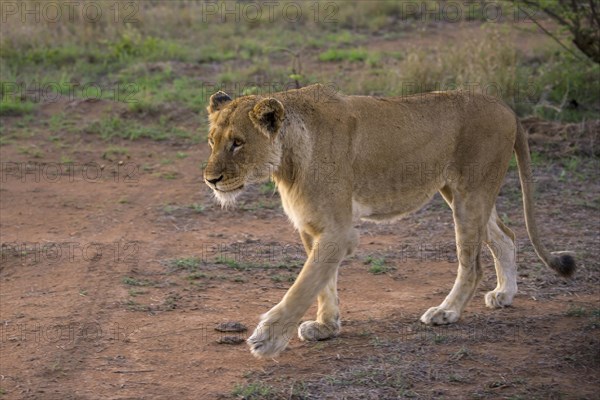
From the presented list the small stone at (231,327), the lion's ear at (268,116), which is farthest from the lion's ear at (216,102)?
the small stone at (231,327)

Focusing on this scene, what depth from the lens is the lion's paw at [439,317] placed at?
19.3ft

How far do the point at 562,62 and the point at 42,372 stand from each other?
8689 millimetres

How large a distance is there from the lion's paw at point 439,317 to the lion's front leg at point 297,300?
889mm

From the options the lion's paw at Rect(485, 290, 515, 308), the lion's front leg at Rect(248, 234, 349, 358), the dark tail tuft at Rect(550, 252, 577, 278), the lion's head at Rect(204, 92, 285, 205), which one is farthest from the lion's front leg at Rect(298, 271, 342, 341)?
the dark tail tuft at Rect(550, 252, 577, 278)

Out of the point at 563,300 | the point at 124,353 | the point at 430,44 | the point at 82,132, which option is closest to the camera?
the point at 124,353

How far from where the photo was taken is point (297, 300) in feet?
16.6

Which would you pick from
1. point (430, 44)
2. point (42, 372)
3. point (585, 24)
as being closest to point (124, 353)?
point (42, 372)

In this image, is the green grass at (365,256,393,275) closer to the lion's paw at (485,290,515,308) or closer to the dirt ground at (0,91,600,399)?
the dirt ground at (0,91,600,399)

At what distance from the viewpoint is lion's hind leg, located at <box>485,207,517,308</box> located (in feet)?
20.6

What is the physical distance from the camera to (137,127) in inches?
414

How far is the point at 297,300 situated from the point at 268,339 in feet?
0.90

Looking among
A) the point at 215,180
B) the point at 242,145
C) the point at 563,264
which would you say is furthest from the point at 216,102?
the point at 563,264

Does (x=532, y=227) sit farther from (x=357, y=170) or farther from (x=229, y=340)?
(x=229, y=340)

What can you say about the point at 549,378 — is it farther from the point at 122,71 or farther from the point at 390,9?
the point at 390,9
